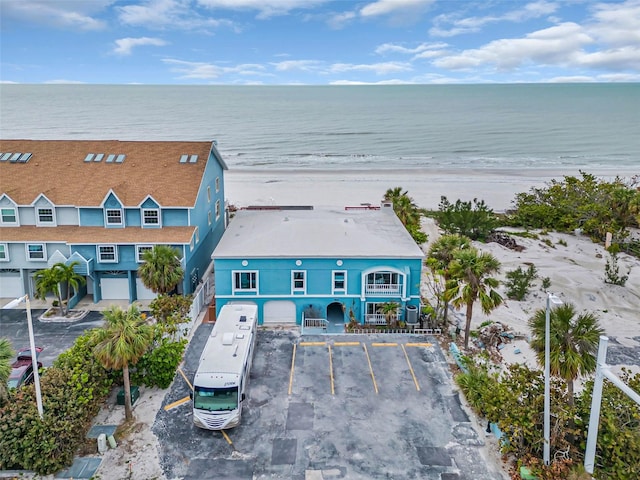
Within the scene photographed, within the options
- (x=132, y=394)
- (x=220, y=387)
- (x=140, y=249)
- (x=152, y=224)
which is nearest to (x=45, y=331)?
(x=140, y=249)

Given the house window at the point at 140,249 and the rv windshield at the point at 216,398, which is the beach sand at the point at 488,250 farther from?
the house window at the point at 140,249

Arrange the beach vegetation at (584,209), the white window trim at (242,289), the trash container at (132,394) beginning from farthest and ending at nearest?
the beach vegetation at (584,209) → the white window trim at (242,289) → the trash container at (132,394)

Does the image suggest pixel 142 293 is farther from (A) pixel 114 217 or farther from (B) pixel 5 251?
(B) pixel 5 251

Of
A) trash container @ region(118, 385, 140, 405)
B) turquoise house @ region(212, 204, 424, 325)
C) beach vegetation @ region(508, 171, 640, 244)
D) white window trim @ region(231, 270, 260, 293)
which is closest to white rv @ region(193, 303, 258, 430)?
trash container @ region(118, 385, 140, 405)

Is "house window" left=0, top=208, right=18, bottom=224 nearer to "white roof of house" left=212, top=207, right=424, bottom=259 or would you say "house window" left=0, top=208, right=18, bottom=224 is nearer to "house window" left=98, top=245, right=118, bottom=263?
"house window" left=98, top=245, right=118, bottom=263

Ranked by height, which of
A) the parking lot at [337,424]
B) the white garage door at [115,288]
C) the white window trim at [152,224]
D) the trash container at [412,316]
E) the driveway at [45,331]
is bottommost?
the parking lot at [337,424]

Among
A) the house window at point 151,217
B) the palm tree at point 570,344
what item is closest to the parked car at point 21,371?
the house window at point 151,217

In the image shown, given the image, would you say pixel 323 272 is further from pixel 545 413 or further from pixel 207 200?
pixel 545 413

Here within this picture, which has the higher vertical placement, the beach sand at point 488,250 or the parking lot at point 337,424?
the beach sand at point 488,250
